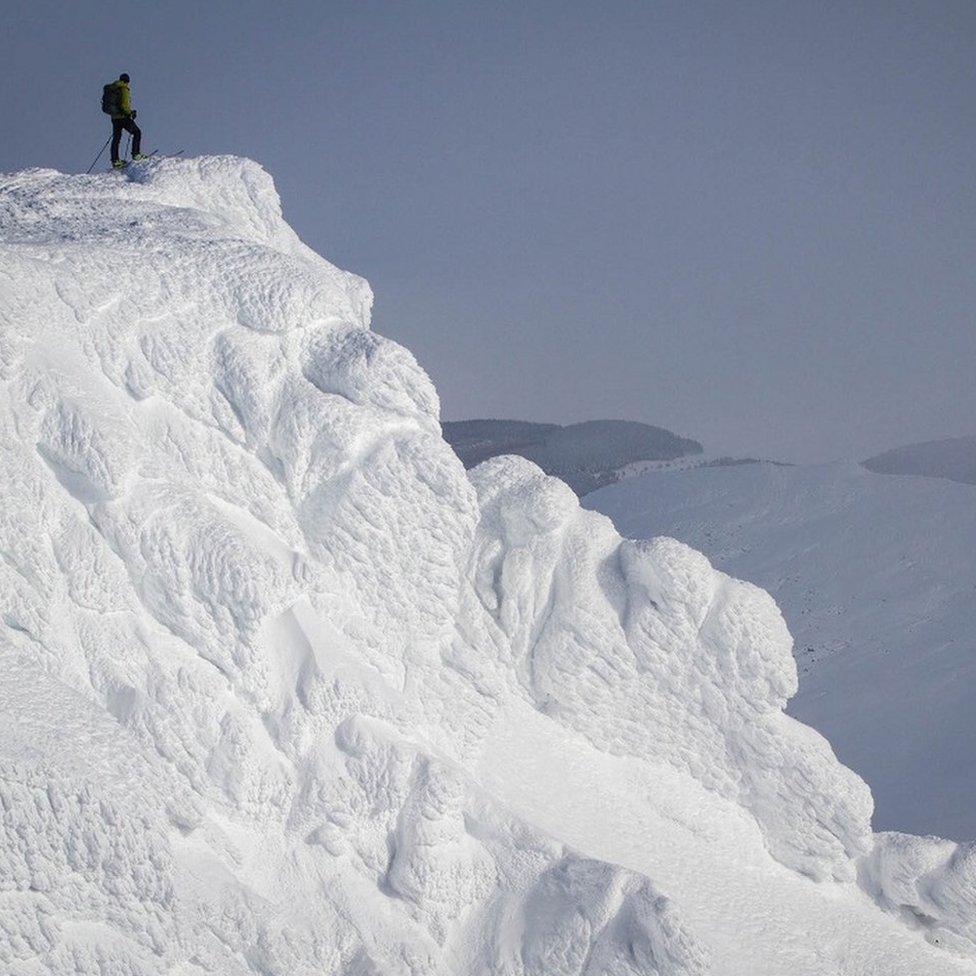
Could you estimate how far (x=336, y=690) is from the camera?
34.2 ft

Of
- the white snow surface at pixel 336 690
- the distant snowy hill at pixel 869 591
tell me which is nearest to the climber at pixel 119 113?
the white snow surface at pixel 336 690

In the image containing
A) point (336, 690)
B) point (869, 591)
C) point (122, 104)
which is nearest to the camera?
point (336, 690)

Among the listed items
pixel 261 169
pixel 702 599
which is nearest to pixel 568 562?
pixel 702 599

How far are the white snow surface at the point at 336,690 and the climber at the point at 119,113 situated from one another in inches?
105

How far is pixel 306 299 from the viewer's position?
37.9ft

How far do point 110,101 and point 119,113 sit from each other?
8.1 inches

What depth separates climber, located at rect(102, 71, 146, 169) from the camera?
16.3 meters

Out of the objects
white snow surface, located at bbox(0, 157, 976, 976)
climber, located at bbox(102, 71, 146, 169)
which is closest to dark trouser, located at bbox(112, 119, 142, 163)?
climber, located at bbox(102, 71, 146, 169)

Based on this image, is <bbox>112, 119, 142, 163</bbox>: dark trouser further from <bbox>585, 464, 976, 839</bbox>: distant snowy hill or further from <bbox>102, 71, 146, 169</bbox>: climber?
<bbox>585, 464, 976, 839</bbox>: distant snowy hill

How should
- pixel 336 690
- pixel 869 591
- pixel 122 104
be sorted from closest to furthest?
pixel 336 690 < pixel 122 104 < pixel 869 591

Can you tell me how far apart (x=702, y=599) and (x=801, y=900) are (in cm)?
339

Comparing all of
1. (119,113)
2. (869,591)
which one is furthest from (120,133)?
(869,591)

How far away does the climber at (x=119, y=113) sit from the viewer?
16.3m

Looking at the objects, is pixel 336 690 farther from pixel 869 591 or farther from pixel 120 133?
pixel 869 591
